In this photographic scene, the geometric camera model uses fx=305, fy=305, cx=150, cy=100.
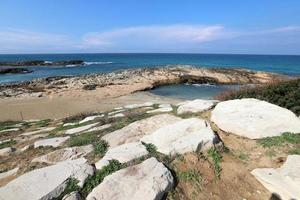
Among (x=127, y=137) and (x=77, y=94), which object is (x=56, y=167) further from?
(x=77, y=94)

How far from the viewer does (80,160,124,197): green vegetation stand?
13.1ft

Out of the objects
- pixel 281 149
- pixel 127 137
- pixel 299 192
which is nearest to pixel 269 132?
pixel 281 149

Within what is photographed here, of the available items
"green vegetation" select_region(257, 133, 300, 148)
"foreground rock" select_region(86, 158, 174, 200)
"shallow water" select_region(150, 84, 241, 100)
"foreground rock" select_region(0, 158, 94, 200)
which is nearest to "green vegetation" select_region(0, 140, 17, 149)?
"foreground rock" select_region(0, 158, 94, 200)

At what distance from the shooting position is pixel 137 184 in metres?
3.88

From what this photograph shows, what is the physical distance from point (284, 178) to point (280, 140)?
3.74ft

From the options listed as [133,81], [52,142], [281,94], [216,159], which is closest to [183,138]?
[216,159]

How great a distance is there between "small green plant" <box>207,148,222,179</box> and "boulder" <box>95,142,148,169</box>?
3.28 ft

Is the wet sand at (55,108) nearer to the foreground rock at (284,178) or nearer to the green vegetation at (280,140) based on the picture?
the green vegetation at (280,140)

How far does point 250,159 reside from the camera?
4.64 meters

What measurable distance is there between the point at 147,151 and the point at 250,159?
1578 mm

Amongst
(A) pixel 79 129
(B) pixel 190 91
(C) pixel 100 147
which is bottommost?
(B) pixel 190 91

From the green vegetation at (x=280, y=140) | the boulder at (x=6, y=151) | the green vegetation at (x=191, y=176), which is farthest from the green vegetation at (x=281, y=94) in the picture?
the boulder at (x=6, y=151)

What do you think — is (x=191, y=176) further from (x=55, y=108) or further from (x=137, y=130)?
→ (x=55, y=108)

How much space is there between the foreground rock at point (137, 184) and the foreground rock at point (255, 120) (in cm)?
181
